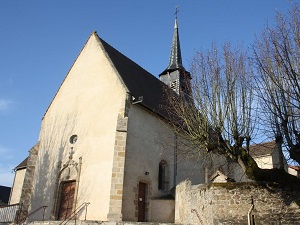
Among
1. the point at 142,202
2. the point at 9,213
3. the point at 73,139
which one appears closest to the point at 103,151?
the point at 73,139

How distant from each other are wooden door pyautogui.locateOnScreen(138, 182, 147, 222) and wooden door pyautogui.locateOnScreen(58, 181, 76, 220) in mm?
3038

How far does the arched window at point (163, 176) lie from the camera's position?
1547cm

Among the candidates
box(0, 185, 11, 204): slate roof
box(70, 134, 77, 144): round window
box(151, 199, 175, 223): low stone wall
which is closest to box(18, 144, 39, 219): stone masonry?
box(70, 134, 77, 144): round window

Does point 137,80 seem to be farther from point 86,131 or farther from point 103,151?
point 103,151

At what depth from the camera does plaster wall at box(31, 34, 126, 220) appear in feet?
43.4

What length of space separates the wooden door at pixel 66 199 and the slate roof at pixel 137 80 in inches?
201

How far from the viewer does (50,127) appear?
55.0ft

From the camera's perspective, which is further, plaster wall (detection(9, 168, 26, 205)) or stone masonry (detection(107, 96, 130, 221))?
plaster wall (detection(9, 168, 26, 205))

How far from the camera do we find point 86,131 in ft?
48.4

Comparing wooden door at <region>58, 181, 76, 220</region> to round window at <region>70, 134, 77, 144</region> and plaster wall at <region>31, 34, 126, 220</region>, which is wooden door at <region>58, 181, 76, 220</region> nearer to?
plaster wall at <region>31, 34, 126, 220</region>

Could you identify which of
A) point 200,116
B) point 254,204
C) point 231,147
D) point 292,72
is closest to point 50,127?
point 200,116

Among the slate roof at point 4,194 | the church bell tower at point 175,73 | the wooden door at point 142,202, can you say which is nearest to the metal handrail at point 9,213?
the wooden door at point 142,202

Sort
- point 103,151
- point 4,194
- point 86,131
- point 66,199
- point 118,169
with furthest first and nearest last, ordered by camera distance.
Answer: point 4,194 < point 86,131 < point 66,199 < point 103,151 < point 118,169

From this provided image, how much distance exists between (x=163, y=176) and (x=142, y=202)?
2150 mm
